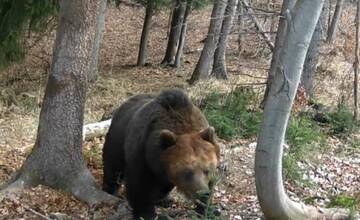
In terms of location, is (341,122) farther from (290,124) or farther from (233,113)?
(233,113)

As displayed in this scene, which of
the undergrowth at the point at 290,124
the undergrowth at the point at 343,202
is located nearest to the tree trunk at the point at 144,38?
the undergrowth at the point at 290,124

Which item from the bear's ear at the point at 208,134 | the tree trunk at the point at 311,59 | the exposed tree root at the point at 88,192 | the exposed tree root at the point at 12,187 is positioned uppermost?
the tree trunk at the point at 311,59

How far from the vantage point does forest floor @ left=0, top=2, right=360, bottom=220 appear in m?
7.39

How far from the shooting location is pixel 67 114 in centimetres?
773

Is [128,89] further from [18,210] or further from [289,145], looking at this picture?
[18,210]

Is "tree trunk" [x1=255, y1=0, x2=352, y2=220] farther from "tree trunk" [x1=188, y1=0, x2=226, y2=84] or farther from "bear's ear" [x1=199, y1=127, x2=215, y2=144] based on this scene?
"tree trunk" [x1=188, y1=0, x2=226, y2=84]

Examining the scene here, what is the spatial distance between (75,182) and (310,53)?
25.3 ft

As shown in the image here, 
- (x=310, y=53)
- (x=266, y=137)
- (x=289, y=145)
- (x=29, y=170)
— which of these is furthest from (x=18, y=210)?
(x=310, y=53)

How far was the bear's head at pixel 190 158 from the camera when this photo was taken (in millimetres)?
6180

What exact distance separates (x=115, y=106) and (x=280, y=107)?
31.9ft

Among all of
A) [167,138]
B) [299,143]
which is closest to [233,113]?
[299,143]

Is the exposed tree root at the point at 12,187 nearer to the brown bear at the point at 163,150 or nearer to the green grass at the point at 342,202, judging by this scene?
the brown bear at the point at 163,150

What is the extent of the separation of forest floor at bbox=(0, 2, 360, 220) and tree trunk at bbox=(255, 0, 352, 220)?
102cm

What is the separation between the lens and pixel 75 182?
25.4ft
